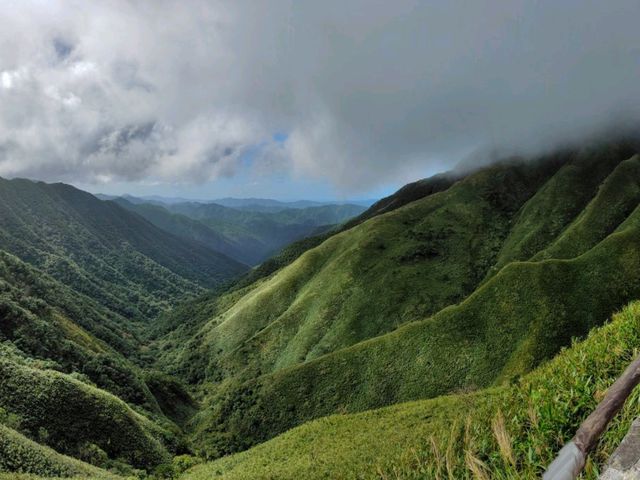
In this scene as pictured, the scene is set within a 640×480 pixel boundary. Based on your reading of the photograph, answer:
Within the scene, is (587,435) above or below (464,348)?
above

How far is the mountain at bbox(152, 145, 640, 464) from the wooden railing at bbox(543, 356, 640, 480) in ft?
221

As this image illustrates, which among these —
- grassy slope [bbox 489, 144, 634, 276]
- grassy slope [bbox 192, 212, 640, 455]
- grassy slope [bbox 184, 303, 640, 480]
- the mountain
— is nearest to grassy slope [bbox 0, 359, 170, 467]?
the mountain

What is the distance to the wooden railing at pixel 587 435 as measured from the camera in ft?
27.4

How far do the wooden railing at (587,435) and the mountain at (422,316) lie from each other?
6751cm

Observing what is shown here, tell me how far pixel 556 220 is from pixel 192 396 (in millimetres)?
159964

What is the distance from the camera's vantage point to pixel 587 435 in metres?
8.45

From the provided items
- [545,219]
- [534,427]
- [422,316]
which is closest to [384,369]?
[422,316]

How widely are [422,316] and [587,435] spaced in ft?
447

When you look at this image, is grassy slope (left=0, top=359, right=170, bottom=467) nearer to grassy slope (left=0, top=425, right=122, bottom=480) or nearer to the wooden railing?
grassy slope (left=0, top=425, right=122, bottom=480)

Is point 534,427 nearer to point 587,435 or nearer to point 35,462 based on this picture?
point 587,435

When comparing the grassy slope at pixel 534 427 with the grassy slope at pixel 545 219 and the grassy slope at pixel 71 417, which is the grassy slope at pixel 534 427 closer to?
the grassy slope at pixel 71 417

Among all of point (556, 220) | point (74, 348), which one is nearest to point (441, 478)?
point (74, 348)

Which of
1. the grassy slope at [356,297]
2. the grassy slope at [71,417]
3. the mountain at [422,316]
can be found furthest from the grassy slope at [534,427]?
the grassy slope at [356,297]

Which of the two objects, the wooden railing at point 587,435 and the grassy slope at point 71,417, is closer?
the wooden railing at point 587,435
